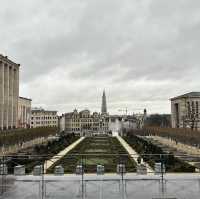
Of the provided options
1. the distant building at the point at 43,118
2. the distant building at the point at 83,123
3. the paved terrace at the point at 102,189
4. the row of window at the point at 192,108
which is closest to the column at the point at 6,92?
the row of window at the point at 192,108

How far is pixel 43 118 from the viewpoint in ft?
447

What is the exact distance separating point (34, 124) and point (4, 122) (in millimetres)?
73354

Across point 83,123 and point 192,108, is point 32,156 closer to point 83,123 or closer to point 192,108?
point 192,108

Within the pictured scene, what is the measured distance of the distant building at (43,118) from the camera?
13276cm

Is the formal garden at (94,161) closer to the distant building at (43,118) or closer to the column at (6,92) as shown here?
the column at (6,92)

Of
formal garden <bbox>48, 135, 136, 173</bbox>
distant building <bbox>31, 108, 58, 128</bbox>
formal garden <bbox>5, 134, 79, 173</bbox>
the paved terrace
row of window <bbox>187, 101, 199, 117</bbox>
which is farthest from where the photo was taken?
distant building <bbox>31, 108, 58, 128</bbox>

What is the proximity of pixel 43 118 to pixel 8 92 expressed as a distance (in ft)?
251

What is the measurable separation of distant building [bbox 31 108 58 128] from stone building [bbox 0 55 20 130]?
213 feet

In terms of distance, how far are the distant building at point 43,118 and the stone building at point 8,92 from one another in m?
64.8

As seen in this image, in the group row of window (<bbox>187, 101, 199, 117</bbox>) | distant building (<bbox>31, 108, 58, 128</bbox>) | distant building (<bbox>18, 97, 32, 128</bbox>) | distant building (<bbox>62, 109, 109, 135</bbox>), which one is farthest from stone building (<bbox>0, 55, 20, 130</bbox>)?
distant building (<bbox>62, 109, 109, 135</bbox>)

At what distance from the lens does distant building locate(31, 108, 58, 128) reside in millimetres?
132762

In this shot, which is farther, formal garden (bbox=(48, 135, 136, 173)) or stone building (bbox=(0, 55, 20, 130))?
stone building (bbox=(0, 55, 20, 130))

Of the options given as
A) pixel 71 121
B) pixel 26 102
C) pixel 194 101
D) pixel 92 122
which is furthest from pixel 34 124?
pixel 194 101

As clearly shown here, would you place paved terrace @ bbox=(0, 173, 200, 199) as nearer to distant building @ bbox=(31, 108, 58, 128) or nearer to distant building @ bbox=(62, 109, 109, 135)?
distant building @ bbox=(31, 108, 58, 128)
